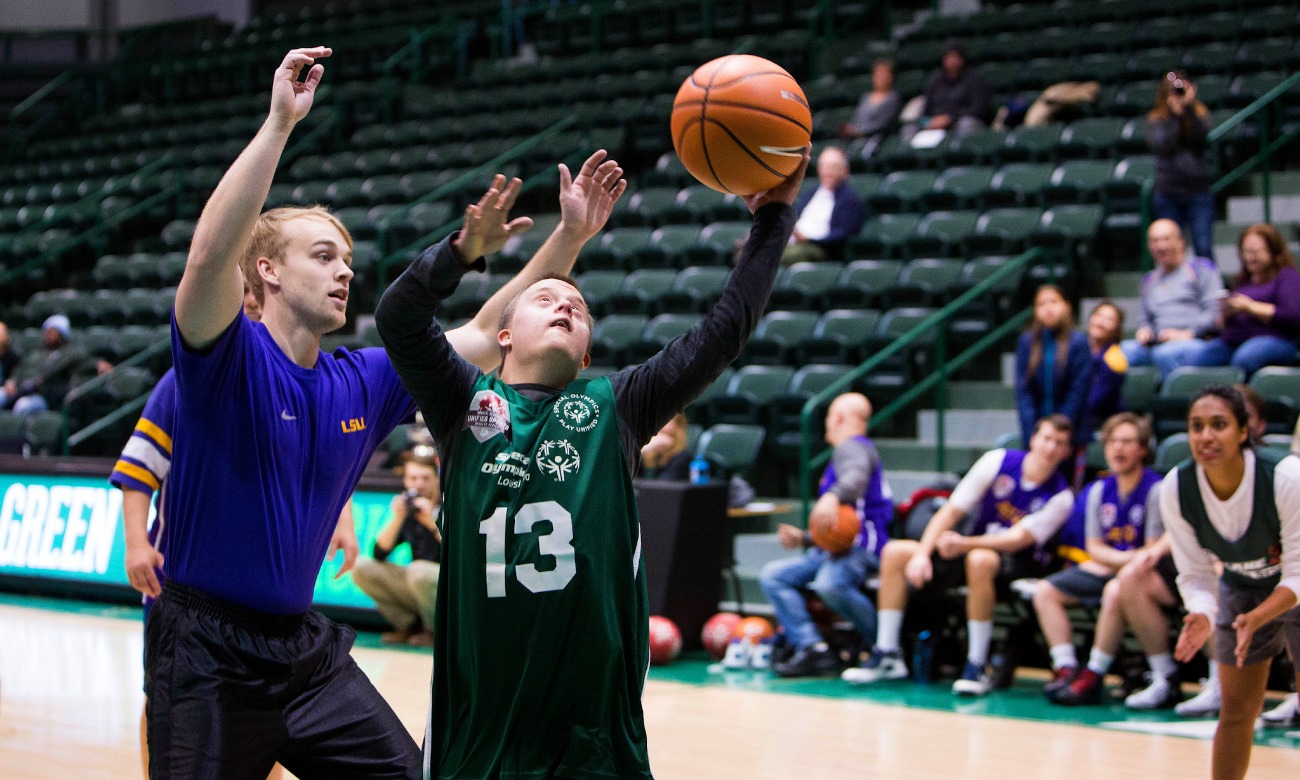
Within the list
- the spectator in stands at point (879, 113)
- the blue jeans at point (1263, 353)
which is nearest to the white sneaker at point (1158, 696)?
the blue jeans at point (1263, 353)

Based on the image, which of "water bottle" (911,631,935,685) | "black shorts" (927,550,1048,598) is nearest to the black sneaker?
"water bottle" (911,631,935,685)

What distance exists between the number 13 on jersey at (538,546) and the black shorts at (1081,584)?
5228 millimetres

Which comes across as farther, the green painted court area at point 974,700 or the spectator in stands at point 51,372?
the spectator in stands at point 51,372

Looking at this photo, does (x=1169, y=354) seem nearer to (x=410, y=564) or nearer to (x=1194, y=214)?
(x=1194, y=214)

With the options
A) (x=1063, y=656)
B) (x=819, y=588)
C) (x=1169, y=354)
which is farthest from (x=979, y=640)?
(x=1169, y=354)

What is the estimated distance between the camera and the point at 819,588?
8.15m

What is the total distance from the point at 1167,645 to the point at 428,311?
5498 mm

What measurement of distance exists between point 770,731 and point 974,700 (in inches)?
52.9

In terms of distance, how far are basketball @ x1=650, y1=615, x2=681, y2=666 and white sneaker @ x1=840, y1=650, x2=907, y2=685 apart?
1024mm

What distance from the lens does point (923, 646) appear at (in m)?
8.09

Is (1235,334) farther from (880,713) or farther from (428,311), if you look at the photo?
(428,311)

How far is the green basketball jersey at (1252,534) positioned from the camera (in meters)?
5.01

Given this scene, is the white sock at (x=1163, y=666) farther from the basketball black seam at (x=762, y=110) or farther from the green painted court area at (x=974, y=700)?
the basketball black seam at (x=762, y=110)

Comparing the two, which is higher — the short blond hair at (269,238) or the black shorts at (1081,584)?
the short blond hair at (269,238)
